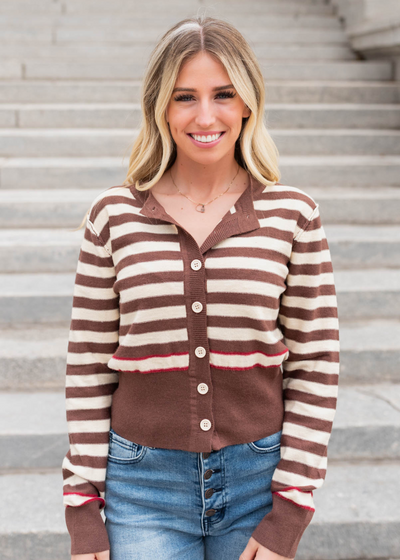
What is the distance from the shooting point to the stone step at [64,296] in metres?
2.85

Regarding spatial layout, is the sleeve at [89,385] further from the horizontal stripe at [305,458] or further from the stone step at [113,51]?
the stone step at [113,51]

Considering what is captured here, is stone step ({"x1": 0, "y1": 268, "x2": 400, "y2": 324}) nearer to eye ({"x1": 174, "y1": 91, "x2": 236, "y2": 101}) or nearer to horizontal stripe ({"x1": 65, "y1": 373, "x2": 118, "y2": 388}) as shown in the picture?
horizontal stripe ({"x1": 65, "y1": 373, "x2": 118, "y2": 388})

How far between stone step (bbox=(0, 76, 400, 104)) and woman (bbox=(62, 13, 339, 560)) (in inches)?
135

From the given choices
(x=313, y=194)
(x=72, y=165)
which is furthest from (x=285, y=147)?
(x=72, y=165)

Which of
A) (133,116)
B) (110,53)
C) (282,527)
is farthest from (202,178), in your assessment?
(110,53)

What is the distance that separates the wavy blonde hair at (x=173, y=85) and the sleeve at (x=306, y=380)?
214 millimetres

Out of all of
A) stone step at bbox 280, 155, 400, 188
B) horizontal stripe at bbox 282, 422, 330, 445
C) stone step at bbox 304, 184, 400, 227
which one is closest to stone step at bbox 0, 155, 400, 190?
stone step at bbox 280, 155, 400, 188

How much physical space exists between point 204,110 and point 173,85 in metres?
0.09

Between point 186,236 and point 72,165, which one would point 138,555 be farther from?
point 72,165

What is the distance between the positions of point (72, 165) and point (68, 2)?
3.12m

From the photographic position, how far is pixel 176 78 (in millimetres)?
1216

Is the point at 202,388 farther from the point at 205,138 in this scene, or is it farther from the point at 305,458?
the point at 205,138

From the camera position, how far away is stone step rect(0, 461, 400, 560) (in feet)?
6.56

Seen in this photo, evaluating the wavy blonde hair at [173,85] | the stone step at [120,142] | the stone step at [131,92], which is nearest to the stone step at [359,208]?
the stone step at [120,142]
